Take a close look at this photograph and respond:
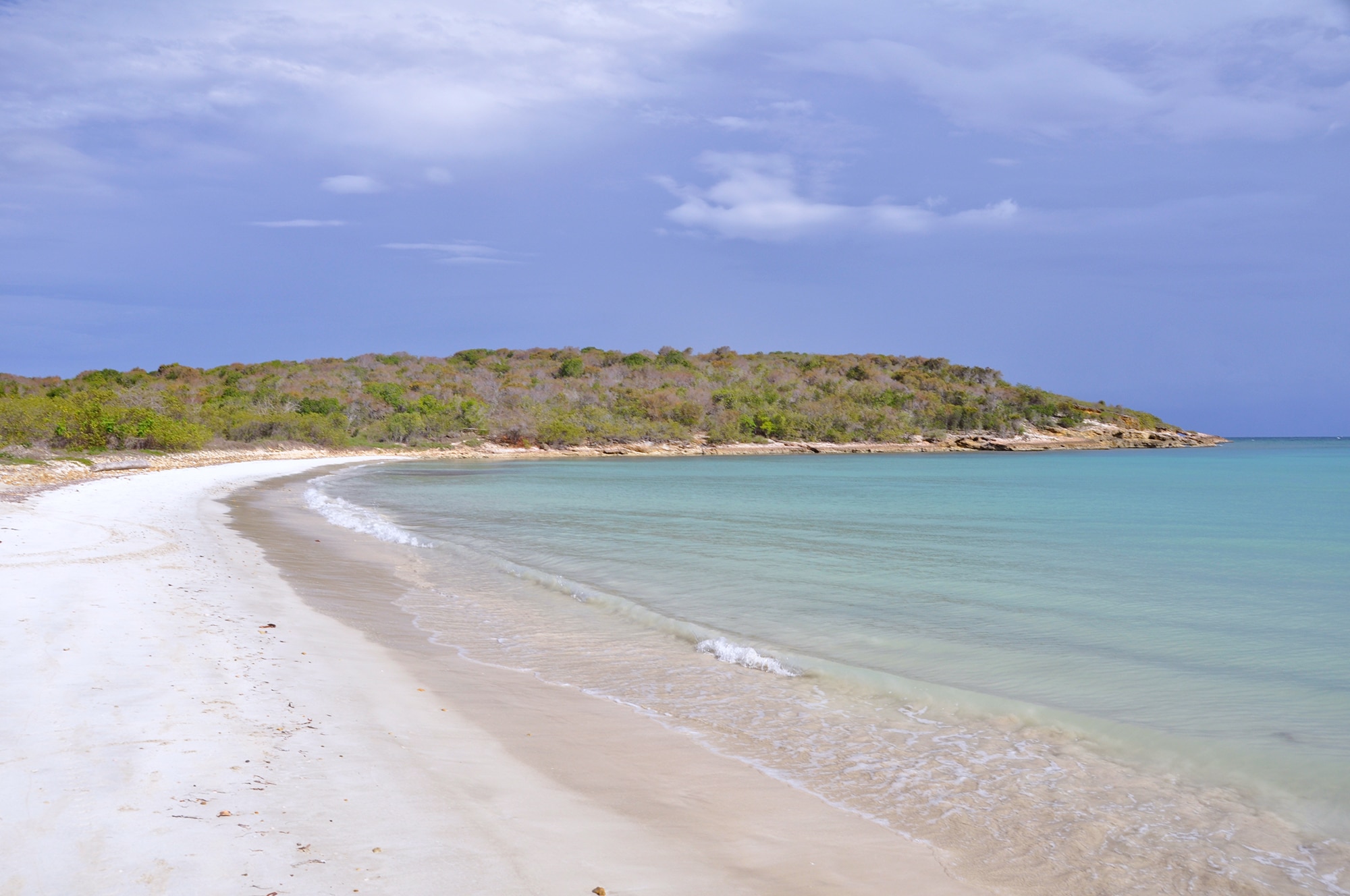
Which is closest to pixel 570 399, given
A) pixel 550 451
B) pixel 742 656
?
pixel 550 451

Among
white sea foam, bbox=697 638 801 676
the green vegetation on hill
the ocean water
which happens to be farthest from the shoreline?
white sea foam, bbox=697 638 801 676

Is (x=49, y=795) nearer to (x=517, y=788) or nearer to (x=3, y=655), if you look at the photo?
(x=517, y=788)

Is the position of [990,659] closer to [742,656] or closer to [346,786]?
[742,656]

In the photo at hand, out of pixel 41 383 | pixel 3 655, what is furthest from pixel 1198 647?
pixel 41 383

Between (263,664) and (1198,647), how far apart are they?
8.33 m

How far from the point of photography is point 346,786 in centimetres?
382

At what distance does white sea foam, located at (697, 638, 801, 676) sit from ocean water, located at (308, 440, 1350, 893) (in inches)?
1.2

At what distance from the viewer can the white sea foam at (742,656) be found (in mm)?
6923

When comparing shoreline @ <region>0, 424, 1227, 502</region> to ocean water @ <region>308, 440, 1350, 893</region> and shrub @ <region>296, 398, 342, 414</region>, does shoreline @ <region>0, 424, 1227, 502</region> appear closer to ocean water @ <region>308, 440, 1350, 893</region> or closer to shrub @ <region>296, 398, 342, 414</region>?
shrub @ <region>296, 398, 342, 414</region>

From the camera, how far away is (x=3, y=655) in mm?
5344

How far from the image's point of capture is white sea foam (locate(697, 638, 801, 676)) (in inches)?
273

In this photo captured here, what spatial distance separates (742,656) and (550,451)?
6102 centimetres

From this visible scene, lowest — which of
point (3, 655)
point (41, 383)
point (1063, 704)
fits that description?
point (1063, 704)

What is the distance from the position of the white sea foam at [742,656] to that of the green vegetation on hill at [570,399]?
4013 cm
